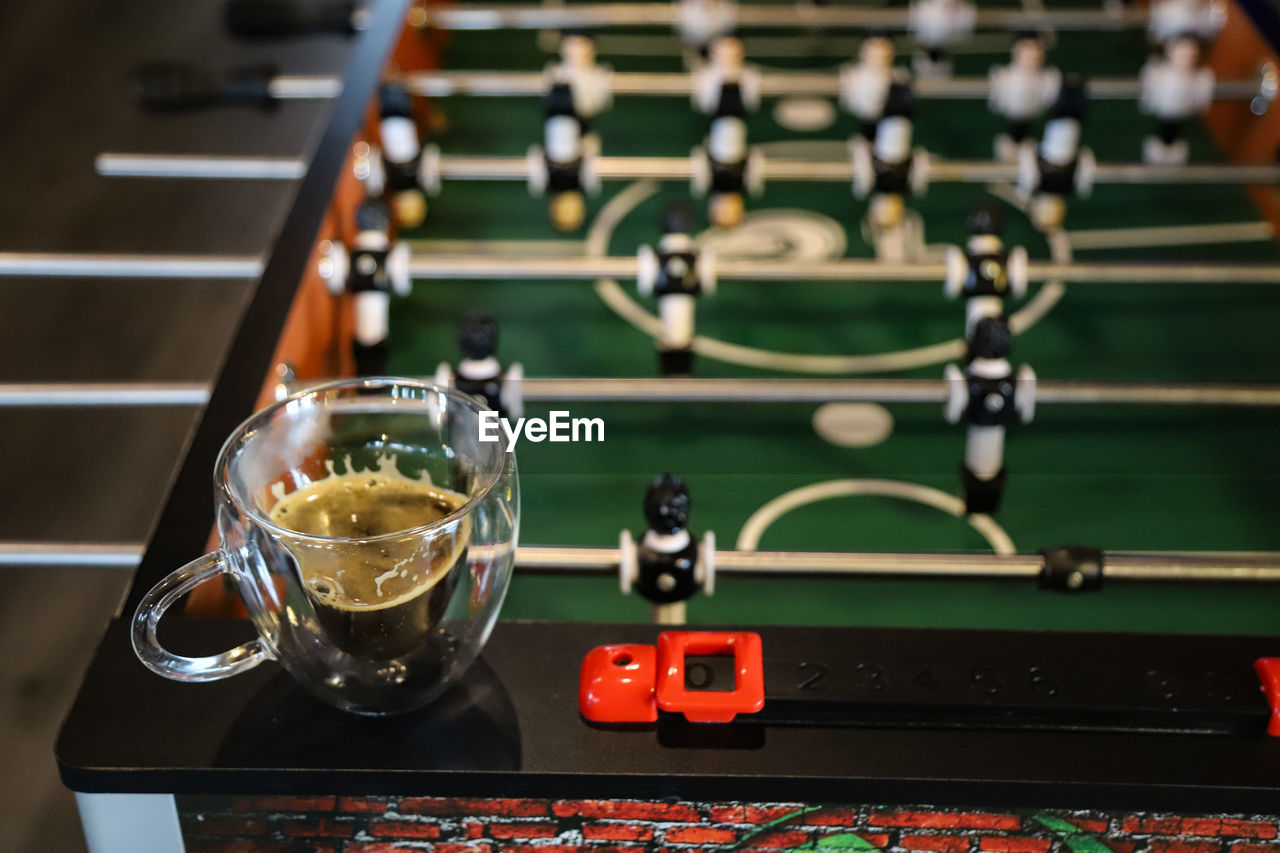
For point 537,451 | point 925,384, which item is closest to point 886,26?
point 925,384

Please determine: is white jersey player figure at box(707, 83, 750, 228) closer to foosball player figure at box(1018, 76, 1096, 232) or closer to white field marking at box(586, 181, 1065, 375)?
white field marking at box(586, 181, 1065, 375)

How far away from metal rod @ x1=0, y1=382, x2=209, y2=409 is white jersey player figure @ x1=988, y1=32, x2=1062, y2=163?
1.23 metres

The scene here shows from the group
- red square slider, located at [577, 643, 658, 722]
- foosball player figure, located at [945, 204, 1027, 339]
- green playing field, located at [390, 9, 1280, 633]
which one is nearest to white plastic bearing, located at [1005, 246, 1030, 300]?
foosball player figure, located at [945, 204, 1027, 339]

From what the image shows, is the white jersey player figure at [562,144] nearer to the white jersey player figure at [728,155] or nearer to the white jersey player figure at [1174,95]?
the white jersey player figure at [728,155]

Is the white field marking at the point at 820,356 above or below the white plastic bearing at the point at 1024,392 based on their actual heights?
below

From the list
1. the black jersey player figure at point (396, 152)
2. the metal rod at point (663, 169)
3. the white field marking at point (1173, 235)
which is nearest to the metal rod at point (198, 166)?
the metal rod at point (663, 169)

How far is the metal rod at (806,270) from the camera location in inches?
61.3

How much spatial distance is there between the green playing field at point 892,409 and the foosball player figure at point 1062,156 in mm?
144

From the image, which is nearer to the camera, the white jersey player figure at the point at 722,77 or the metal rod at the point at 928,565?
the metal rod at the point at 928,565

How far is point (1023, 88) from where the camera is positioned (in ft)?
6.58

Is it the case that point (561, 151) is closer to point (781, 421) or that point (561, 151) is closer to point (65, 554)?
point (781, 421)

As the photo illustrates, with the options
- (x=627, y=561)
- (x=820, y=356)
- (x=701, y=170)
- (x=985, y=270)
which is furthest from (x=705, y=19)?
(x=627, y=561)

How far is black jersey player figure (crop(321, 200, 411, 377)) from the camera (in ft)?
5.00

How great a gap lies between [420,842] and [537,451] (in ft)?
1.31
